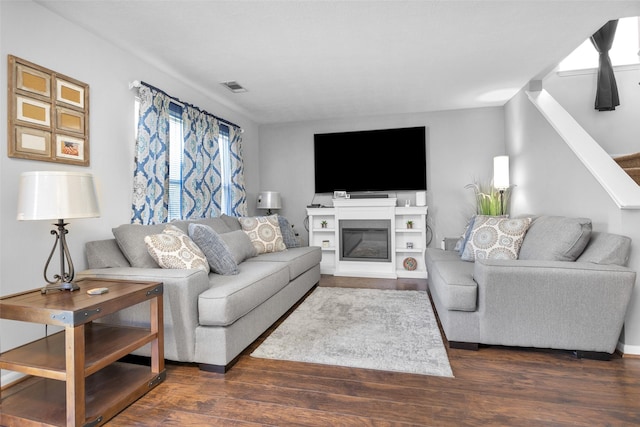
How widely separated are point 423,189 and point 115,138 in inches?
156

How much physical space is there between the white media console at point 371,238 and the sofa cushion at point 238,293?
7.09ft

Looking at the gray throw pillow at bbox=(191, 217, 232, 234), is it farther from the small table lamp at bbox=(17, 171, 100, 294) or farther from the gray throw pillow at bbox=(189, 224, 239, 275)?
the small table lamp at bbox=(17, 171, 100, 294)

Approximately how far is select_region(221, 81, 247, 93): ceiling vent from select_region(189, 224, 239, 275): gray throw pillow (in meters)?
1.78

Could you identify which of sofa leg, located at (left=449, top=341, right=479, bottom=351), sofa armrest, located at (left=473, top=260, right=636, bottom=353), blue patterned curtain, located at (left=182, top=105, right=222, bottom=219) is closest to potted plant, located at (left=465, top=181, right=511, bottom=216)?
sofa armrest, located at (left=473, top=260, right=636, bottom=353)

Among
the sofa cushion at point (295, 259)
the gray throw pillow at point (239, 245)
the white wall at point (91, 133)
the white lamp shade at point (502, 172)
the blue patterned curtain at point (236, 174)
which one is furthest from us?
the blue patterned curtain at point (236, 174)

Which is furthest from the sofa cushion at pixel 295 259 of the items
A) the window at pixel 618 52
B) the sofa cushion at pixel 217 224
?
the window at pixel 618 52

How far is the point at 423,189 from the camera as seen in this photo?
16.5ft

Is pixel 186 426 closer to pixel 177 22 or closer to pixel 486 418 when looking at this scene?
pixel 486 418

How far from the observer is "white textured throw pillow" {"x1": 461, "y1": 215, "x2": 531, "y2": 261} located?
9.52 ft

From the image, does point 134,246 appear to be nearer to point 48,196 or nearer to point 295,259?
point 48,196

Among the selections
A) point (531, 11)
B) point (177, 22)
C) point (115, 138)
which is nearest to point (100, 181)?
point (115, 138)

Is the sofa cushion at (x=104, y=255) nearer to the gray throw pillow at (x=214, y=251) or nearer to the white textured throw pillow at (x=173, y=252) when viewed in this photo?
the white textured throw pillow at (x=173, y=252)

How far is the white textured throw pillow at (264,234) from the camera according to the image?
12.8 ft

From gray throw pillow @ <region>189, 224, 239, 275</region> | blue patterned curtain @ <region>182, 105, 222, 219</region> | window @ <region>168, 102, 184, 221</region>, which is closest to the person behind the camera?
gray throw pillow @ <region>189, 224, 239, 275</region>
